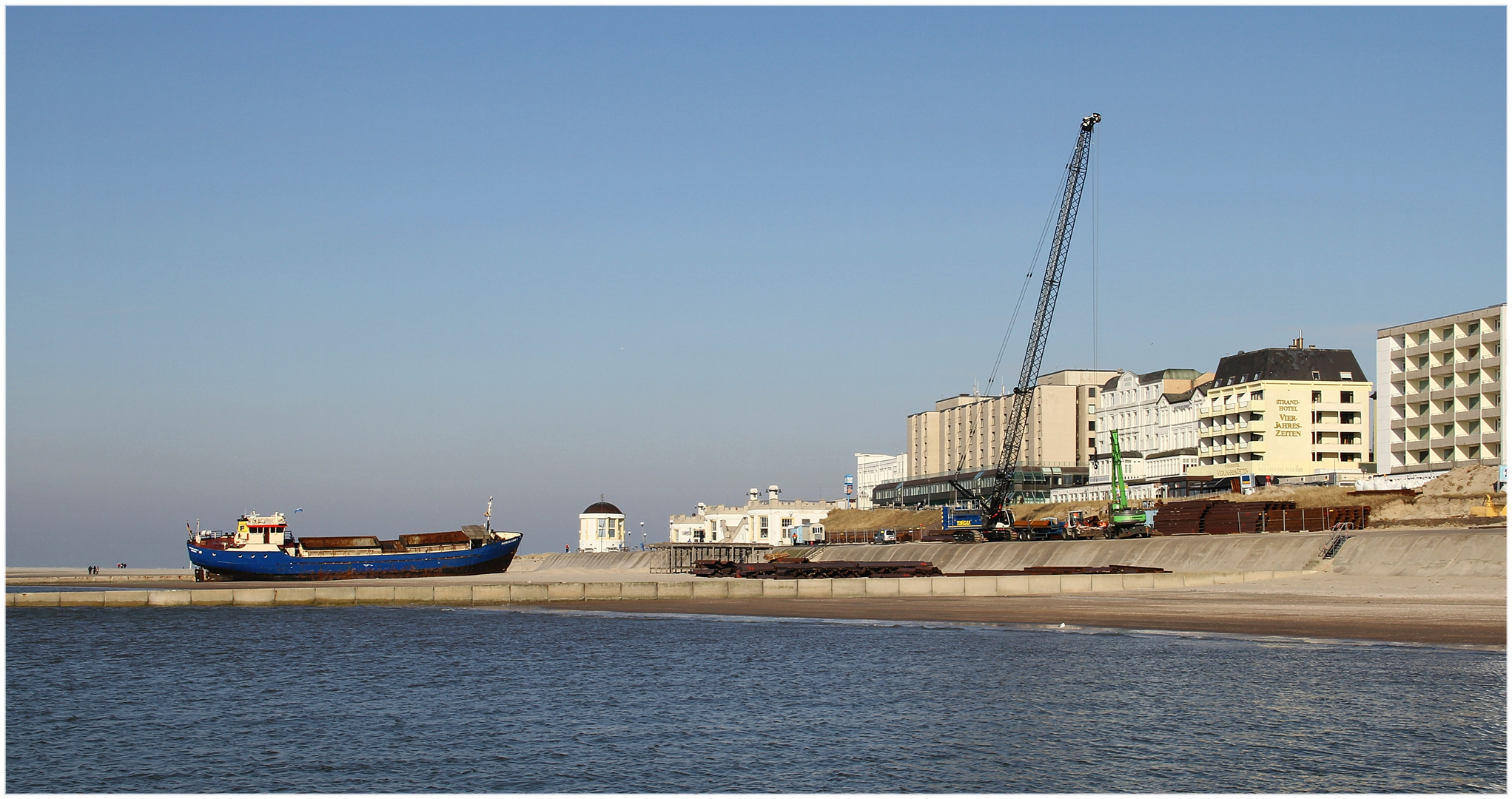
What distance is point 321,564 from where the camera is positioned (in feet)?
376

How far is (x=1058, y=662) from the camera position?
126 feet

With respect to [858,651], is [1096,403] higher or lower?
higher

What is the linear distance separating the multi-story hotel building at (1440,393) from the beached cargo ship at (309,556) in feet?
313

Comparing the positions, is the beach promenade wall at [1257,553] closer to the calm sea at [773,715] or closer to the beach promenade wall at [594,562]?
the calm sea at [773,715]

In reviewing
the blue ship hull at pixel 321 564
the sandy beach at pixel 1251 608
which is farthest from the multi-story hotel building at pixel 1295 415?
the sandy beach at pixel 1251 608

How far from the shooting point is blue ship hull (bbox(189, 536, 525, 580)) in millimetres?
114500

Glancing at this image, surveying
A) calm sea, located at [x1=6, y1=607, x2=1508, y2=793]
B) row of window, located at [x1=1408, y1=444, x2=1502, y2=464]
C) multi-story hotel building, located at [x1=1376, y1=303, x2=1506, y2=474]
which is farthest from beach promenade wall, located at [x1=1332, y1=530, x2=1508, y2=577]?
row of window, located at [x1=1408, y1=444, x2=1502, y2=464]

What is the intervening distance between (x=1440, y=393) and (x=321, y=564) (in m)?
111

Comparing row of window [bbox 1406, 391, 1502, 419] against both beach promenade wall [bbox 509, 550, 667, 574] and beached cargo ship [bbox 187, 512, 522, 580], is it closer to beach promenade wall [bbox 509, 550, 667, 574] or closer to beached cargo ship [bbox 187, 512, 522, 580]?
beach promenade wall [bbox 509, 550, 667, 574]

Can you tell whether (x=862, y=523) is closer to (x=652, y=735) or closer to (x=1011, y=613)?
(x=1011, y=613)

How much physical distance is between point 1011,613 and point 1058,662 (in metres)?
17.6

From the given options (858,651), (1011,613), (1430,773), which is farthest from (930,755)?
(1011,613)

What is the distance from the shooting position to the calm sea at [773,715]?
23312 mm

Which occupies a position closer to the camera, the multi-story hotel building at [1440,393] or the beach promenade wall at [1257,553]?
the beach promenade wall at [1257,553]
